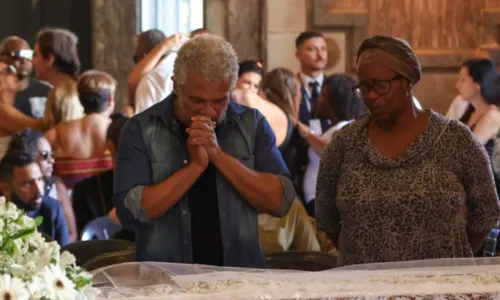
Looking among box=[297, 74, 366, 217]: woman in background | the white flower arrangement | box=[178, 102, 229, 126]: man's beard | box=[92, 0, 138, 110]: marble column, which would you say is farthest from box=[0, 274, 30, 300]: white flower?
box=[92, 0, 138, 110]: marble column

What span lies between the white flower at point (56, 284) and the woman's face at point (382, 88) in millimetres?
1709

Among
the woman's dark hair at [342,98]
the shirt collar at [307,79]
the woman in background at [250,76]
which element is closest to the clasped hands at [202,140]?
the woman's dark hair at [342,98]

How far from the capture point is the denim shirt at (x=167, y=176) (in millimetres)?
3896

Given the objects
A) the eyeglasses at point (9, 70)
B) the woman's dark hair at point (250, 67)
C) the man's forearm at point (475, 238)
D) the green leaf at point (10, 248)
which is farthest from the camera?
the woman's dark hair at point (250, 67)

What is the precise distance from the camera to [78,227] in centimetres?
699

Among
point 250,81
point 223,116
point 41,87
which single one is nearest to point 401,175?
point 223,116

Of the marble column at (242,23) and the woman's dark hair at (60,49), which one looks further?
the marble column at (242,23)

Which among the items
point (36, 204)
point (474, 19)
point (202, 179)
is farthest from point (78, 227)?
point (474, 19)

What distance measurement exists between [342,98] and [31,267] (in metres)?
4.63

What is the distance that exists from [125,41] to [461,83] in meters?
3.84

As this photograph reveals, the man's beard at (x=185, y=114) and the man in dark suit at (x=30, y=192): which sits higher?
the man's beard at (x=185, y=114)

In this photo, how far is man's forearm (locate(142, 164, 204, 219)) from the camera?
3.82m

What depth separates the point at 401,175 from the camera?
13.3 feet

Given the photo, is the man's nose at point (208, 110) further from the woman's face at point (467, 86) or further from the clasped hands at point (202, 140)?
the woman's face at point (467, 86)
